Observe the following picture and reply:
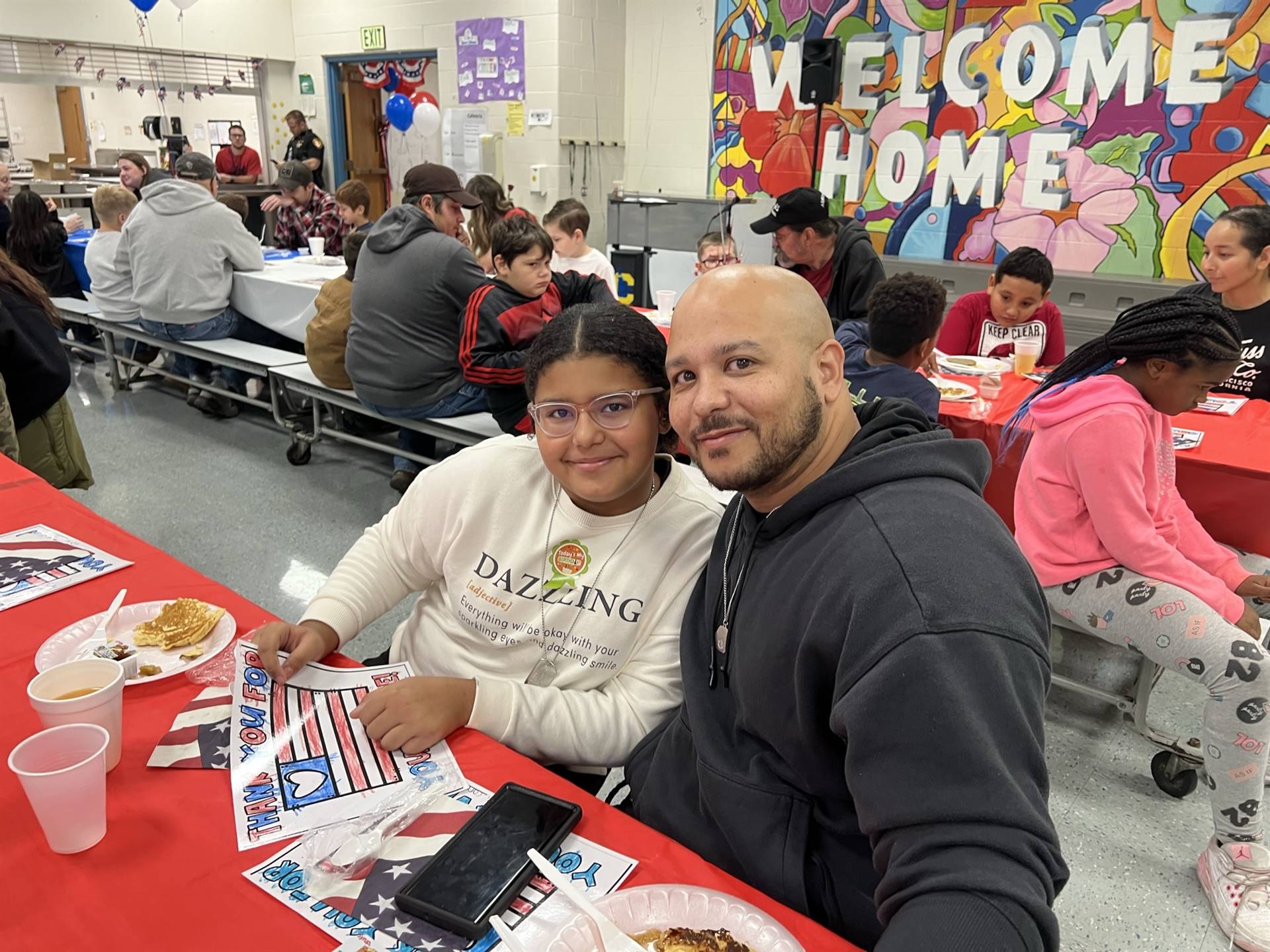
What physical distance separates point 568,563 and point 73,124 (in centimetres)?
971

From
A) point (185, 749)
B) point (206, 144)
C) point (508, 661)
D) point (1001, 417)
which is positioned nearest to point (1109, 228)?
point (1001, 417)

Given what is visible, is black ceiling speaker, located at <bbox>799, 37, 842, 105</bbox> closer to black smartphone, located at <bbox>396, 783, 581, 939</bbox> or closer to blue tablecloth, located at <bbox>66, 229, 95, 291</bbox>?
blue tablecloth, located at <bbox>66, 229, 95, 291</bbox>

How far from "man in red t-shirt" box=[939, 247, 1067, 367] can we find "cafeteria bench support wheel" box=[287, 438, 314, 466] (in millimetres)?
3109

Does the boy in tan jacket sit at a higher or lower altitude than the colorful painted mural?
lower

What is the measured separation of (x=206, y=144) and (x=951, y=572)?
33.1ft

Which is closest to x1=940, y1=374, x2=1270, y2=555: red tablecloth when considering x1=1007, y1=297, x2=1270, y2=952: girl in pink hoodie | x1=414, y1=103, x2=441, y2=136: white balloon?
x1=1007, y1=297, x2=1270, y2=952: girl in pink hoodie

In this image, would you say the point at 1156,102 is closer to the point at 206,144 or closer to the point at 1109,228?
the point at 1109,228

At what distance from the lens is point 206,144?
8.85 metres

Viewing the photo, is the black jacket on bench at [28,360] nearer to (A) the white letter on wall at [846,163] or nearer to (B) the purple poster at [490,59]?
(A) the white letter on wall at [846,163]

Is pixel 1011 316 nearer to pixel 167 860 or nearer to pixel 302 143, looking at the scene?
pixel 167 860

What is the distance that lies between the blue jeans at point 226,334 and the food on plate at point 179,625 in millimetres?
3955

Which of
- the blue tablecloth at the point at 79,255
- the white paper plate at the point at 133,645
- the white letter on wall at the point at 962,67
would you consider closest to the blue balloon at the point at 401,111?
the blue tablecloth at the point at 79,255

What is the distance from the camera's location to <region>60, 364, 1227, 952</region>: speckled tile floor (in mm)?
1796

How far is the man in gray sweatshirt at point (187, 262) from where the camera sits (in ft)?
15.2
